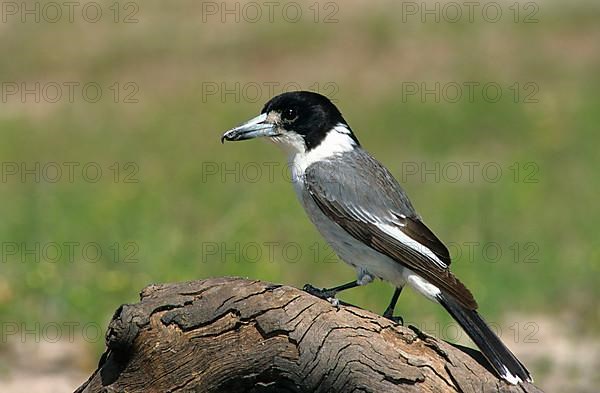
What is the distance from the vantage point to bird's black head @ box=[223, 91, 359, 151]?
21.3ft

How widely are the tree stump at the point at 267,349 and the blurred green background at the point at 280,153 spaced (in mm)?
3045

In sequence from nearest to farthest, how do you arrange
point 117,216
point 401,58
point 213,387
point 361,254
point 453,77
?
1. point 213,387
2. point 361,254
3. point 117,216
4. point 453,77
5. point 401,58

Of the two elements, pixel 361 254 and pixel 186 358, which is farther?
pixel 361 254

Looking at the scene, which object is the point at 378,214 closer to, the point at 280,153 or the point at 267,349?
the point at 267,349

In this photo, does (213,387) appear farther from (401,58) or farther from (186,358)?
(401,58)

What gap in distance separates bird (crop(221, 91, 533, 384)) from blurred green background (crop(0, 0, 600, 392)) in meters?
2.40

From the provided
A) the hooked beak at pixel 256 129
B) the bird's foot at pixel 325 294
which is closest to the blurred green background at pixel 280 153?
the hooked beak at pixel 256 129

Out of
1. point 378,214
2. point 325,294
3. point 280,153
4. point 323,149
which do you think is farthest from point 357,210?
point 280,153

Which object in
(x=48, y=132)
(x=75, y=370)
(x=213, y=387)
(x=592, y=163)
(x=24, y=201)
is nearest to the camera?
(x=213, y=387)

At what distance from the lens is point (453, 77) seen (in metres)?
17.4

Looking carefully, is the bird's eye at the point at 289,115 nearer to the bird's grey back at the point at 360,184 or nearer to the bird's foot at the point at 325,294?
the bird's grey back at the point at 360,184

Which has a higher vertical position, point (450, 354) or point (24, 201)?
point (450, 354)

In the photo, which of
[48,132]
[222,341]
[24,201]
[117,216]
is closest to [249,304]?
[222,341]

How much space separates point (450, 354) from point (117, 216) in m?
5.53
